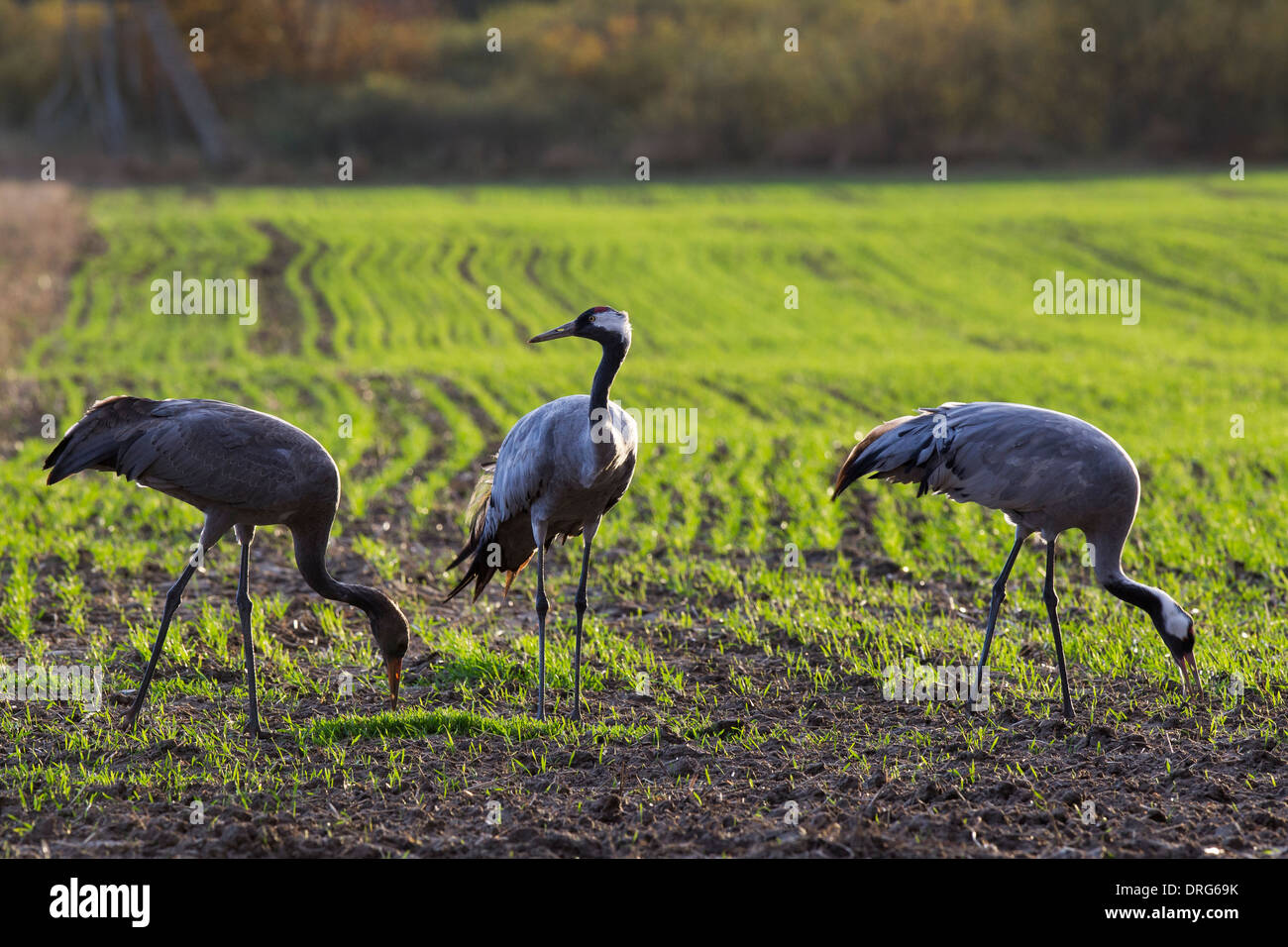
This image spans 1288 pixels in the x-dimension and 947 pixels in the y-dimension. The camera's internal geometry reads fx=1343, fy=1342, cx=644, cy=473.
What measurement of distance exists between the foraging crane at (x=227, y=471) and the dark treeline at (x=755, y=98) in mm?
43834

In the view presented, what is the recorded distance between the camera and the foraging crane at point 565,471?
274 inches

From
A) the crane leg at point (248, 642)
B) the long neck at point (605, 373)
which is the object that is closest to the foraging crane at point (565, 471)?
the long neck at point (605, 373)

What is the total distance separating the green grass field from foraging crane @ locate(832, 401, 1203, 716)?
603mm

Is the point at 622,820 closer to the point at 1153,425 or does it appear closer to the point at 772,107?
the point at 1153,425

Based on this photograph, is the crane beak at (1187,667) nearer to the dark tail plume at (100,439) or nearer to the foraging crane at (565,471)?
the foraging crane at (565,471)

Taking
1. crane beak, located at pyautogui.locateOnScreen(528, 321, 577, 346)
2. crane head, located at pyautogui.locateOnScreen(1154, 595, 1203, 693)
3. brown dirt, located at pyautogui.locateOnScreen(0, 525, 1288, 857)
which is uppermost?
crane beak, located at pyautogui.locateOnScreen(528, 321, 577, 346)

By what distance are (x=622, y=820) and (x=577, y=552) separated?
502 cm

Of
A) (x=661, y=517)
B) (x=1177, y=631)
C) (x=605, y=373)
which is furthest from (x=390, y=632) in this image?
(x=661, y=517)

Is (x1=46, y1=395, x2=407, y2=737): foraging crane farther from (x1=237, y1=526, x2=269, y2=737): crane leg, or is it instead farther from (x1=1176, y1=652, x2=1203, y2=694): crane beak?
(x1=1176, y1=652, x2=1203, y2=694): crane beak

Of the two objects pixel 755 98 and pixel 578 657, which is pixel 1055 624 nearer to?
pixel 578 657

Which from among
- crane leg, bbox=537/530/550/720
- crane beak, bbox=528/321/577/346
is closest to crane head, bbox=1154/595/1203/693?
crane leg, bbox=537/530/550/720

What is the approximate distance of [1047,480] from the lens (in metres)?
6.86

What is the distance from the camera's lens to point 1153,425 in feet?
52.5

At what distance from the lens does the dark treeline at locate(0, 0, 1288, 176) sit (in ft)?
164
